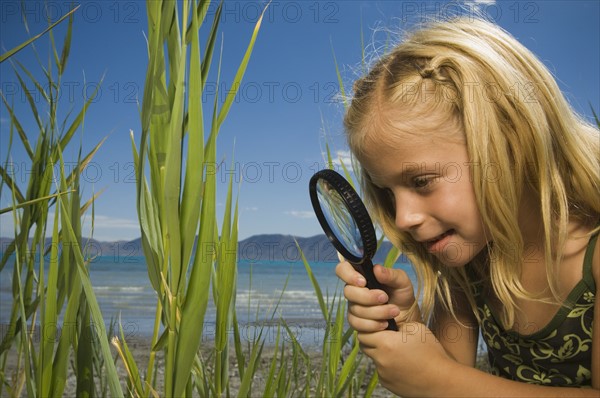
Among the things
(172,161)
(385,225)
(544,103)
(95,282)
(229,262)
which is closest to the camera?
(172,161)

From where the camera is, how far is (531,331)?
118 centimetres

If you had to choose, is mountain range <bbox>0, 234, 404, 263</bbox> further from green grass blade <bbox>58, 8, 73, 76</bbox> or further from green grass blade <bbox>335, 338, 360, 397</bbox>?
green grass blade <bbox>58, 8, 73, 76</bbox>

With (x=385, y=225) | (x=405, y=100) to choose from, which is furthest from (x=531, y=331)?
(x=405, y=100)

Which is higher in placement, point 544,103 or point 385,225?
point 544,103

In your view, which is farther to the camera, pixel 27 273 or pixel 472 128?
pixel 27 273

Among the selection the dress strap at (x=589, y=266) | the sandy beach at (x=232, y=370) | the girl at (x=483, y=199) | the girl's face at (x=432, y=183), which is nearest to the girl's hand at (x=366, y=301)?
the girl at (x=483, y=199)

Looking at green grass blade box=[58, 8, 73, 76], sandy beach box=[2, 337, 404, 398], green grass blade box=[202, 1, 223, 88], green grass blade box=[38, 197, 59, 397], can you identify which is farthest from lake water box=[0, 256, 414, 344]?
green grass blade box=[202, 1, 223, 88]

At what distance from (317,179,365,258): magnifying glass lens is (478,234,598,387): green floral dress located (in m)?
0.42

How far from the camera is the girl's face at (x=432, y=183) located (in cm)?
101

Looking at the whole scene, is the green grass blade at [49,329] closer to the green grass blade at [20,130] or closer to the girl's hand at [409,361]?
the green grass blade at [20,130]

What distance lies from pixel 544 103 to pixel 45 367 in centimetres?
99

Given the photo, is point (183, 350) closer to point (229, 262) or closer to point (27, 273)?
point (229, 262)

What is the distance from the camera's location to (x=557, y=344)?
44.9 inches

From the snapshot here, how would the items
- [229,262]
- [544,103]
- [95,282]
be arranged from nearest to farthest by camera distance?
1. [229,262]
2. [544,103]
3. [95,282]
